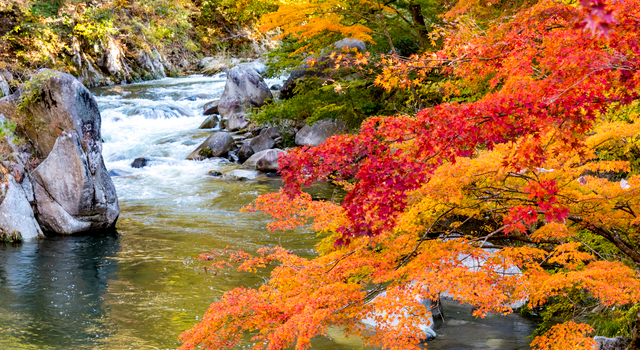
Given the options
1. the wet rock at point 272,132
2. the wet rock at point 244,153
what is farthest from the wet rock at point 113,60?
the wet rock at point 244,153

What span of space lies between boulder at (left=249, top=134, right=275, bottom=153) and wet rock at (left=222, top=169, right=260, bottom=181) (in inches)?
81.9

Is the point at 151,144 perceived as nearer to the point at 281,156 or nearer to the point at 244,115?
the point at 244,115

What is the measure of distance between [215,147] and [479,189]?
14.0 metres

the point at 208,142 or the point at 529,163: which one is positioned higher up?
the point at 529,163

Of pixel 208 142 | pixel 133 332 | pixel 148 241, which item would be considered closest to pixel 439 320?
pixel 133 332

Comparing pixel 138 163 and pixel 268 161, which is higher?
pixel 138 163

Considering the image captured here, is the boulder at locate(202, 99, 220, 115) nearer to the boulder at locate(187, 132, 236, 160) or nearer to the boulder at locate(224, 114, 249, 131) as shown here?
the boulder at locate(224, 114, 249, 131)

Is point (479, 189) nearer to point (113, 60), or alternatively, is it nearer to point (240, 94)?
point (240, 94)

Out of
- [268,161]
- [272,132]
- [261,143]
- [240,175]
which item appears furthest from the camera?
[272,132]

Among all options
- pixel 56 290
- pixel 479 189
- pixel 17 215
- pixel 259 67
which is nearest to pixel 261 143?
pixel 17 215

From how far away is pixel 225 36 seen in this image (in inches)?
1398

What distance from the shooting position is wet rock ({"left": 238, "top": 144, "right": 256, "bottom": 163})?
1627 cm

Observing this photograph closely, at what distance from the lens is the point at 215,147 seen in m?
16.8

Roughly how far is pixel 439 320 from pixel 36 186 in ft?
26.4
